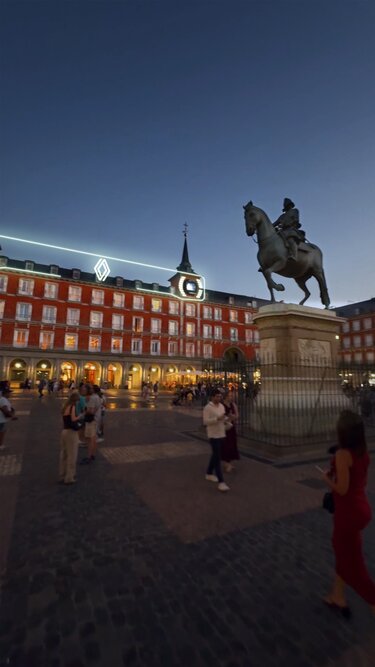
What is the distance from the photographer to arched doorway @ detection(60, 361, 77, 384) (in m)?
37.2

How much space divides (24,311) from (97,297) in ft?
29.7

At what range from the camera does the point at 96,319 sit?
3984 centimetres

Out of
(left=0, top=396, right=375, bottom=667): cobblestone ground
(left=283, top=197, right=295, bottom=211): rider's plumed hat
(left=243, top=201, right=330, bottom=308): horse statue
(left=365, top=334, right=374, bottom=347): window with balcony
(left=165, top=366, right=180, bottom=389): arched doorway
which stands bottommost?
(left=0, top=396, right=375, bottom=667): cobblestone ground

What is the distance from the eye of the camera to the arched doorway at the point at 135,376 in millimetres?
40781

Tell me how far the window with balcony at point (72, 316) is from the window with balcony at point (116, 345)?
17.0 ft

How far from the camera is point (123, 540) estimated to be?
337 cm

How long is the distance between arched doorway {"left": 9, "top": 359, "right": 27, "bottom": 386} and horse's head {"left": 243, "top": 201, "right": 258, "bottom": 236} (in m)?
34.7

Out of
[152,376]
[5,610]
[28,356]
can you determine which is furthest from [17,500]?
[152,376]

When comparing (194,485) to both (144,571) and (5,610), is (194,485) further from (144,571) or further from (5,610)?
(5,610)

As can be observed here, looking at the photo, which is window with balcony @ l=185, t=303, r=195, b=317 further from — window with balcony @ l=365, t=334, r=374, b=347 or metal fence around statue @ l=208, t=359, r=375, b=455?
metal fence around statue @ l=208, t=359, r=375, b=455

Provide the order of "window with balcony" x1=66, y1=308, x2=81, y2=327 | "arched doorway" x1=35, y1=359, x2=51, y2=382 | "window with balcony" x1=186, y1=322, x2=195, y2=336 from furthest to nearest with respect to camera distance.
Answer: "window with balcony" x1=186, y1=322, x2=195, y2=336
"window with balcony" x1=66, y1=308, x2=81, y2=327
"arched doorway" x1=35, y1=359, x2=51, y2=382

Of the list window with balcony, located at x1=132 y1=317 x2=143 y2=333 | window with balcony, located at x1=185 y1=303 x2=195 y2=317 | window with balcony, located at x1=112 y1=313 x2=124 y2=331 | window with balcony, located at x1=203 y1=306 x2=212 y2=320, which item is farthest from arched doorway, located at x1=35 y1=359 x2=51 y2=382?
window with balcony, located at x1=203 y1=306 x2=212 y2=320

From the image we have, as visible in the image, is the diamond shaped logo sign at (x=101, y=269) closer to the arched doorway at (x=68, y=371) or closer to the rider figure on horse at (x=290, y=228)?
the arched doorway at (x=68, y=371)

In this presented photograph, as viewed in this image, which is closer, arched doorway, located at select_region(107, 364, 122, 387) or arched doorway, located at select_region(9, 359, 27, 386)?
arched doorway, located at select_region(9, 359, 27, 386)
